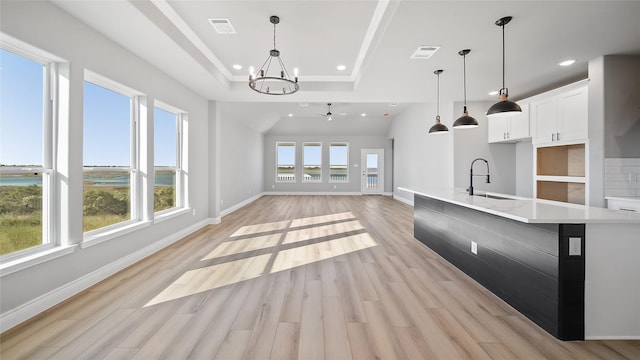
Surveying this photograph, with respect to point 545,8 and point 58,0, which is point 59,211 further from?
point 545,8

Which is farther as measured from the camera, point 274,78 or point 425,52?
point 425,52

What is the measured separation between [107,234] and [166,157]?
1.85 m

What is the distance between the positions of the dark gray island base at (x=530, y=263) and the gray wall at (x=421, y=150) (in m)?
3.42

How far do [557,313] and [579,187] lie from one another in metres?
3.27

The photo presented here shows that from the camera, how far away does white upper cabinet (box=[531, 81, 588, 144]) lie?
155 inches

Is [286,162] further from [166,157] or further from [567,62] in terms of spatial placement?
[567,62]

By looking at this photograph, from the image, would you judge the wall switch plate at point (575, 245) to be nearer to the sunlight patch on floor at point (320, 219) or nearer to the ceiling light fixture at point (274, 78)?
the ceiling light fixture at point (274, 78)

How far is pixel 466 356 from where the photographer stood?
1.86m

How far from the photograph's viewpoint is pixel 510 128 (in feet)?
17.5

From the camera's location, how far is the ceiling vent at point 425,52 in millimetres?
3529

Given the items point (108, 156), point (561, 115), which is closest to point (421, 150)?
point (561, 115)

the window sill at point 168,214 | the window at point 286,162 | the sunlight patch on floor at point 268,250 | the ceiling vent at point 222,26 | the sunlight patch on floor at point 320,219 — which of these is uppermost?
the ceiling vent at point 222,26

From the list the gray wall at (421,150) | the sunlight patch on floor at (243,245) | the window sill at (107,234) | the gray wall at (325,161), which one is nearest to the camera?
the window sill at (107,234)

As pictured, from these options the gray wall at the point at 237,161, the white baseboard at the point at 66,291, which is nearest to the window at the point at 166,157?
the white baseboard at the point at 66,291
